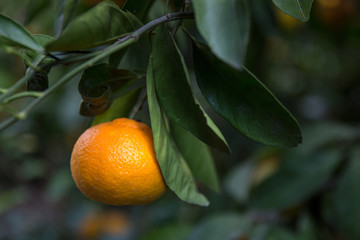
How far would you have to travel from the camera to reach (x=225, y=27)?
0.43 meters

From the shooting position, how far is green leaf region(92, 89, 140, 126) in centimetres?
67

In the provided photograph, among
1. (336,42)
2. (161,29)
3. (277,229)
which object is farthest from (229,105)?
(336,42)

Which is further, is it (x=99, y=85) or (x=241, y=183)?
(x=241, y=183)

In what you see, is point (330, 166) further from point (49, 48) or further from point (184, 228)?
point (49, 48)

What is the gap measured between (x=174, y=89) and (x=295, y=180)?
0.76m

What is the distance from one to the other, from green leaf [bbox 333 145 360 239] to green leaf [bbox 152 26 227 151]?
68 cm

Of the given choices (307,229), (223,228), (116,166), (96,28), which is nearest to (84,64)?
(96,28)

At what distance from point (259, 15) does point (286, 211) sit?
0.59m

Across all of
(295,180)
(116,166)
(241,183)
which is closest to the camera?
(116,166)

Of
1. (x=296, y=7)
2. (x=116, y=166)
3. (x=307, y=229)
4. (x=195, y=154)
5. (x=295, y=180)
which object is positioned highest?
(x=296, y=7)

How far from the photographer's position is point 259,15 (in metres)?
1.25

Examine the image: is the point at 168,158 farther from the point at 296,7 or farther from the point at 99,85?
the point at 296,7

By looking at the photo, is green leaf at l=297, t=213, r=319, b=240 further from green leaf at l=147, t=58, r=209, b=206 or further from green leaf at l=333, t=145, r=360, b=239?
green leaf at l=147, t=58, r=209, b=206

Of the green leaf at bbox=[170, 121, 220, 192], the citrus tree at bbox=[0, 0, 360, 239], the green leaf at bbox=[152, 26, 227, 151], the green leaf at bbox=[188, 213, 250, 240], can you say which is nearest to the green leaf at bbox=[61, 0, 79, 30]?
the citrus tree at bbox=[0, 0, 360, 239]
